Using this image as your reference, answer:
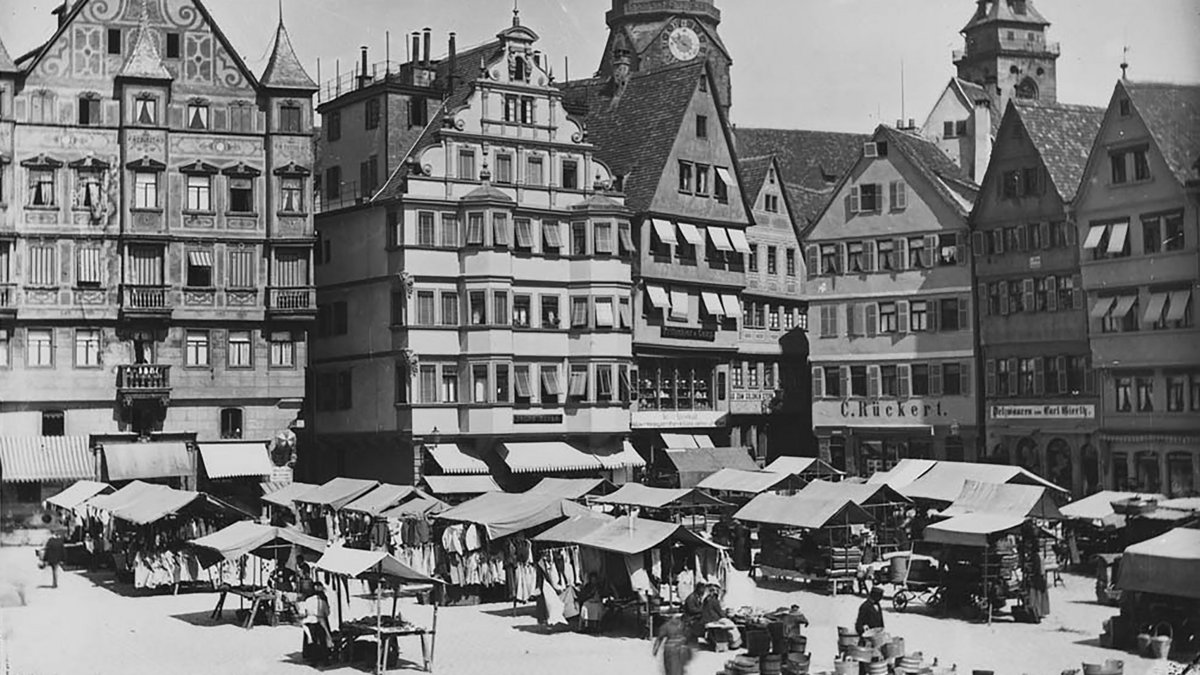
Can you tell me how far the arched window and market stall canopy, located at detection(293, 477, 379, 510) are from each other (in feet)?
269

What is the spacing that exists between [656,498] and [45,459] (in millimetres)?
22131

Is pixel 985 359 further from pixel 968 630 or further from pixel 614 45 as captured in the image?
pixel 614 45

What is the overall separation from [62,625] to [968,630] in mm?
19236

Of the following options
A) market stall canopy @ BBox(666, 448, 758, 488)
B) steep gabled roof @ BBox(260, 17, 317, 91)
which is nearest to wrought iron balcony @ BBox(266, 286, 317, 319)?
steep gabled roof @ BBox(260, 17, 317, 91)

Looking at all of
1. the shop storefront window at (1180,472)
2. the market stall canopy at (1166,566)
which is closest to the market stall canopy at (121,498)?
the market stall canopy at (1166,566)

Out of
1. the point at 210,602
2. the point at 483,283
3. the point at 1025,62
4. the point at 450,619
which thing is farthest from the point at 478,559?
the point at 1025,62

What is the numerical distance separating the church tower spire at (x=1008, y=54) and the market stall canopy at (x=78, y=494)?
272ft

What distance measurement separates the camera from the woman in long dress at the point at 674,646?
2973cm

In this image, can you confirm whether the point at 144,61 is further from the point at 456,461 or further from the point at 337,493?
the point at 337,493

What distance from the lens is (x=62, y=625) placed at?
35.2m

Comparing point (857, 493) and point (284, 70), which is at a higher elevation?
point (284, 70)

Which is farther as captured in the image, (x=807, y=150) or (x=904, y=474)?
(x=807, y=150)

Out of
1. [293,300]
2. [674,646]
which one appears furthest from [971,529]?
[293,300]

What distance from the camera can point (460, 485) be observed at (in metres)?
57.5
